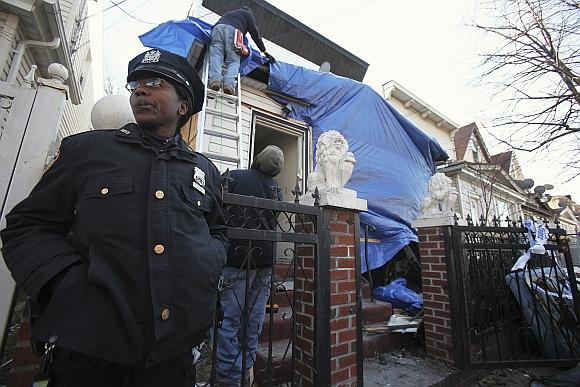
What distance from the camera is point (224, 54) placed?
4328 millimetres

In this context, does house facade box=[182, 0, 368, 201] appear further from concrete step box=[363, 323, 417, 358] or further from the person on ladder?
concrete step box=[363, 323, 417, 358]

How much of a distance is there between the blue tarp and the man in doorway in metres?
2.83

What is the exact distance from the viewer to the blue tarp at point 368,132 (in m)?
4.63

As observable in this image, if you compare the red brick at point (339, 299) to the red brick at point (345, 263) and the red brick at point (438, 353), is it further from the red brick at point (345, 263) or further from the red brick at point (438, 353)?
the red brick at point (438, 353)

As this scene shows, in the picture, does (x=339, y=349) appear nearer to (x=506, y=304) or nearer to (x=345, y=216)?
(x=345, y=216)

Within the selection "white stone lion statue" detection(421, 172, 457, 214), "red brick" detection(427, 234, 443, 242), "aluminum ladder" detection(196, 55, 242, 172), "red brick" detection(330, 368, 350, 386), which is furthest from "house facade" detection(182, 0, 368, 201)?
"red brick" detection(330, 368, 350, 386)

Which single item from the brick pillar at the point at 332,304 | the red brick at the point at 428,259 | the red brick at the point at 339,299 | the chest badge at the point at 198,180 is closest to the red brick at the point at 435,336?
the red brick at the point at 428,259

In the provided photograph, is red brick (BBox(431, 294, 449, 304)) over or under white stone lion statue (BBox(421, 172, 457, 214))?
under

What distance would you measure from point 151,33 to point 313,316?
4.64 metres

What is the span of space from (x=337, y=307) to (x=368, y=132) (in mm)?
4649

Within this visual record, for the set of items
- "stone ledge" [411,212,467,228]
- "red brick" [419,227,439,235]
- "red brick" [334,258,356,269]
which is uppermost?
"stone ledge" [411,212,467,228]

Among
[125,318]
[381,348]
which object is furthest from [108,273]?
[381,348]

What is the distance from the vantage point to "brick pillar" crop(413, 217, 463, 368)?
312 cm

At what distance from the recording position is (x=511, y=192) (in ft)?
41.3
